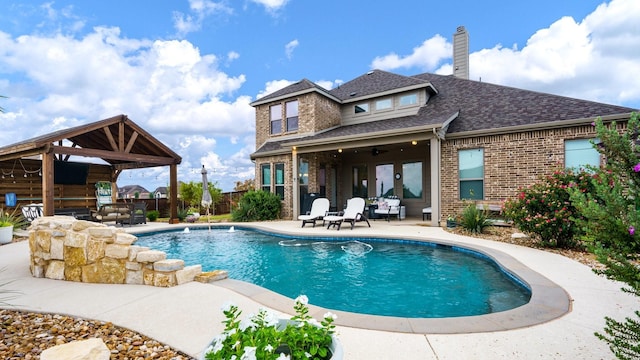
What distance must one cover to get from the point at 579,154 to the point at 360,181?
8.37m

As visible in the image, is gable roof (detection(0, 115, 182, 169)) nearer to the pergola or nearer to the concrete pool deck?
the pergola

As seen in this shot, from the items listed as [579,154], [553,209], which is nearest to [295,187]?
[553,209]

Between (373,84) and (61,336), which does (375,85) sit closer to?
(373,84)

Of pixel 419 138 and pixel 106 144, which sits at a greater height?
pixel 106 144

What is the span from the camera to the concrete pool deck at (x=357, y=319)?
2250 mm

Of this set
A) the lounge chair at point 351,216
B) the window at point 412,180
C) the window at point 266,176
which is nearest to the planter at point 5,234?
the lounge chair at point 351,216

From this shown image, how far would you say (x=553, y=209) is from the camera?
19.6ft

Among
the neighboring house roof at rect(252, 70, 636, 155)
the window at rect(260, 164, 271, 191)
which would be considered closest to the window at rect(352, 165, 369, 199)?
the neighboring house roof at rect(252, 70, 636, 155)

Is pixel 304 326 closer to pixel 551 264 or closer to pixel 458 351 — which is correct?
pixel 458 351

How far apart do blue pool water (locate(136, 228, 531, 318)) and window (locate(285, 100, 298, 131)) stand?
712 cm

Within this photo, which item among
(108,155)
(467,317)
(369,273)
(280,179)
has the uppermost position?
(108,155)

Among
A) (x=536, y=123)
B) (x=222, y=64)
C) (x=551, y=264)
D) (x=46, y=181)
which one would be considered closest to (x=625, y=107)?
(x=536, y=123)

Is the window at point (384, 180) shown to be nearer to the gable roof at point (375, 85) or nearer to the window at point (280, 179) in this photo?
the gable roof at point (375, 85)

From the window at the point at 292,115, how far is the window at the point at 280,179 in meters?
2.03
